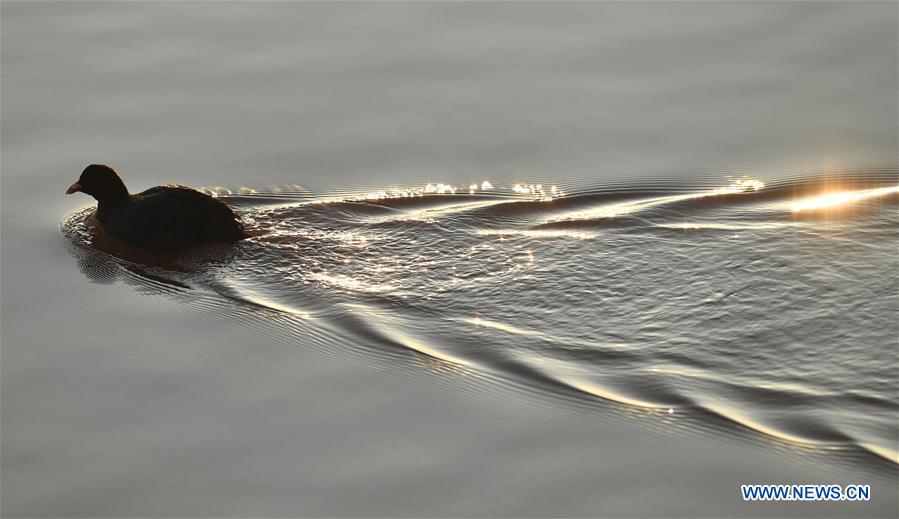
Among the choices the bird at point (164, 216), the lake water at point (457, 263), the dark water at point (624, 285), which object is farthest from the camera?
the bird at point (164, 216)

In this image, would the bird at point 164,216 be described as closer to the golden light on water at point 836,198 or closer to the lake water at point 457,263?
the lake water at point 457,263

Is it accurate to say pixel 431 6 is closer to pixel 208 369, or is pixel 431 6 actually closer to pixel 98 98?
pixel 98 98

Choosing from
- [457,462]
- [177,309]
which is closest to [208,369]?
[177,309]

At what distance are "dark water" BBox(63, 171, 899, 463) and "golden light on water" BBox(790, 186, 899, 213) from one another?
0.02 meters

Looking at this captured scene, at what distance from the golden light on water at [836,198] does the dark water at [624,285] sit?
0.06 feet

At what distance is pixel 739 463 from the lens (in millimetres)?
6566

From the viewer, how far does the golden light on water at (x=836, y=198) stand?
9.39 m

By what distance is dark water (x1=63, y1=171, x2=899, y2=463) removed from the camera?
7.26 m

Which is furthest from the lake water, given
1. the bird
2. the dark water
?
the bird

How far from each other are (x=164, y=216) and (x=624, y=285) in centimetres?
344

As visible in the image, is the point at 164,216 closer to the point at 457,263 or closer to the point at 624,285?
the point at 457,263

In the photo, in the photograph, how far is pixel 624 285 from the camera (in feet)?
27.7

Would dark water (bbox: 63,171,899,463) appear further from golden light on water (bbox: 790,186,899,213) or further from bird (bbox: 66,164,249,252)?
bird (bbox: 66,164,249,252)

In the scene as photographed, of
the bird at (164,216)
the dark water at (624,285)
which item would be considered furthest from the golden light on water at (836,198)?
the bird at (164,216)
